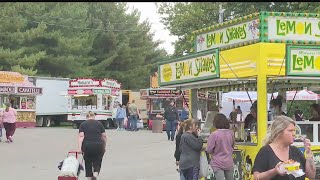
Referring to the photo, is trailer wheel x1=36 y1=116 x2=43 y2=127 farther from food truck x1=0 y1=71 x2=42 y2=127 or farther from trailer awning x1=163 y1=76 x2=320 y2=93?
trailer awning x1=163 y1=76 x2=320 y2=93

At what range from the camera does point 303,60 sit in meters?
9.43

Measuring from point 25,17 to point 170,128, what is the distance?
29.0 m

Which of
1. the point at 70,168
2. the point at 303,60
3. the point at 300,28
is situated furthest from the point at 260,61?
the point at 70,168

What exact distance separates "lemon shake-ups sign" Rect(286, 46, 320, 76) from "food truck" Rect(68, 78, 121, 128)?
87.0 feet

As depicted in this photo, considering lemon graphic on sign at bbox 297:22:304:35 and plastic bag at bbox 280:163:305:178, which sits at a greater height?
lemon graphic on sign at bbox 297:22:304:35

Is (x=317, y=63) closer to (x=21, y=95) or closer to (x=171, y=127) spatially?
(x=171, y=127)

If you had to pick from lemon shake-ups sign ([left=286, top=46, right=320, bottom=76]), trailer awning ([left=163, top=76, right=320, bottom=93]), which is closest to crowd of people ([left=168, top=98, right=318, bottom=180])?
trailer awning ([left=163, top=76, right=320, bottom=93])

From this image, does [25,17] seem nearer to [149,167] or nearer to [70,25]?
[70,25]

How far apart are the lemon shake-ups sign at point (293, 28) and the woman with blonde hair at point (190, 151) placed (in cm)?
201

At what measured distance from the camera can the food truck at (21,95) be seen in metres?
35.5

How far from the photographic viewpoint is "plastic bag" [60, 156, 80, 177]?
35.6 feet

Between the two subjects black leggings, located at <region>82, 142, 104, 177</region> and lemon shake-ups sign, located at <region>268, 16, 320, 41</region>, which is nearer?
lemon shake-ups sign, located at <region>268, 16, 320, 41</region>

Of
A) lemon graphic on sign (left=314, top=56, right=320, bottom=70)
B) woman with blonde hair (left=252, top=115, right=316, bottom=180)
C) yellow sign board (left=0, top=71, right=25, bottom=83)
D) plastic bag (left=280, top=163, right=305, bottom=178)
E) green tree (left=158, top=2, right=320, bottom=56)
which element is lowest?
plastic bag (left=280, top=163, right=305, bottom=178)

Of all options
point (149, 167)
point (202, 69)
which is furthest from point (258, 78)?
point (149, 167)
